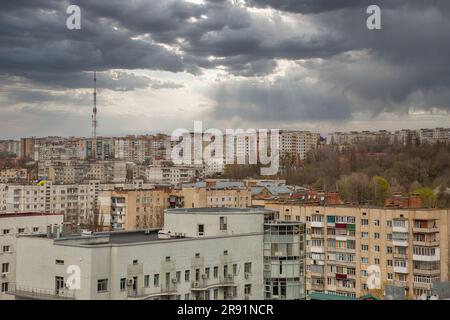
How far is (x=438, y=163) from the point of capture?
41.2m

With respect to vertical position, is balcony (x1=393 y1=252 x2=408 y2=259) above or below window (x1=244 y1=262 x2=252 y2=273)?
below

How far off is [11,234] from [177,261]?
501 cm

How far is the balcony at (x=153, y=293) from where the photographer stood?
833 cm

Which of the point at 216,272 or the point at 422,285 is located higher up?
the point at 216,272

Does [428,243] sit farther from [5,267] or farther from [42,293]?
[42,293]

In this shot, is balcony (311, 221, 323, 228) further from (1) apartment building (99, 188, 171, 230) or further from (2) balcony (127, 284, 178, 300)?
(2) balcony (127, 284, 178, 300)

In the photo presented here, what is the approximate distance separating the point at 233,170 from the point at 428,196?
22.5m

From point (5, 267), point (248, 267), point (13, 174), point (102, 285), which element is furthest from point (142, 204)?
point (13, 174)

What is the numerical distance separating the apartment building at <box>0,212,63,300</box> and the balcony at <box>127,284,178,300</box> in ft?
14.1

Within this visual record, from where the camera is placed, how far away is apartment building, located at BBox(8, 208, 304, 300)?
26.6 feet

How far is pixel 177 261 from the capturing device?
8938 millimetres

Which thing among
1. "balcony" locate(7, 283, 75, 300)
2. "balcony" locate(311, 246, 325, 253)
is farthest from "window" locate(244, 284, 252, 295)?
"balcony" locate(311, 246, 325, 253)

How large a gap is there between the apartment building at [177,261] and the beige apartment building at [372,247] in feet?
24.0

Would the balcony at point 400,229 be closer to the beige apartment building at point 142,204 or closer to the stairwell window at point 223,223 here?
the stairwell window at point 223,223
